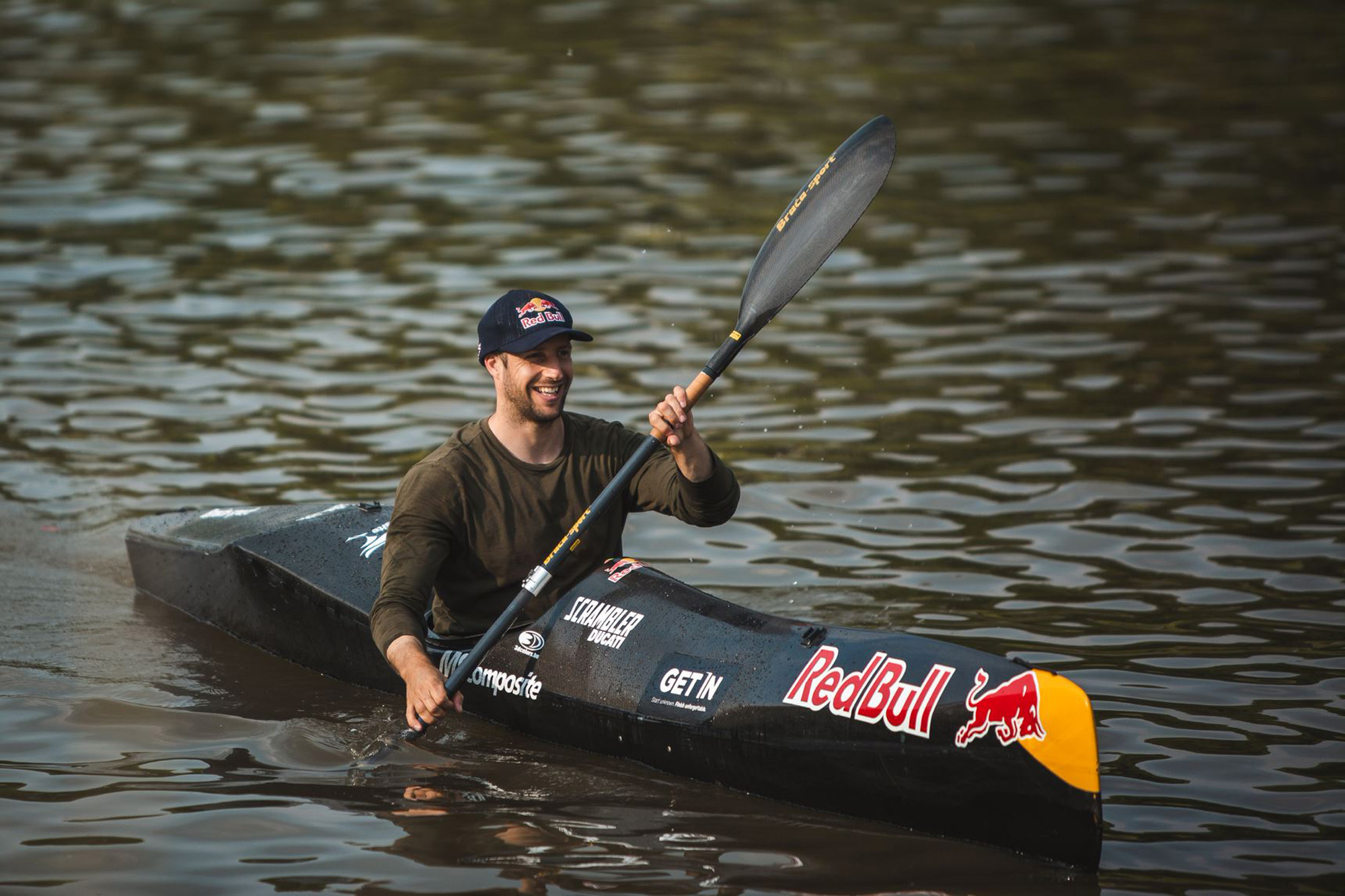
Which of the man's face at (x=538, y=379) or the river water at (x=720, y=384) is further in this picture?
the man's face at (x=538, y=379)

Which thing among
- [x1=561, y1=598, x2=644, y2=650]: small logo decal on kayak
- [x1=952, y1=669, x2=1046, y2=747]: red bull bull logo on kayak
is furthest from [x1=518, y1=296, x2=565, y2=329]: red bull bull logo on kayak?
[x1=952, y1=669, x2=1046, y2=747]: red bull bull logo on kayak

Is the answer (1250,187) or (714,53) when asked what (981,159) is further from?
(714,53)

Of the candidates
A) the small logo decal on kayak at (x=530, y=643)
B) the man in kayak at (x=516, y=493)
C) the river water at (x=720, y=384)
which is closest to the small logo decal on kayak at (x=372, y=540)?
the river water at (x=720, y=384)

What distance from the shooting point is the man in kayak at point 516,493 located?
5953mm

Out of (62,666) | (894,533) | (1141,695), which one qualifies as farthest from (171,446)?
(1141,695)

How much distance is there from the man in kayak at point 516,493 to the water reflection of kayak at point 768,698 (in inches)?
6.6

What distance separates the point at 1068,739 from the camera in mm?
4938

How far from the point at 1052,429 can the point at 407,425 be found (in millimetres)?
3636

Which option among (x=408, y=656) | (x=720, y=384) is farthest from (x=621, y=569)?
(x=720, y=384)

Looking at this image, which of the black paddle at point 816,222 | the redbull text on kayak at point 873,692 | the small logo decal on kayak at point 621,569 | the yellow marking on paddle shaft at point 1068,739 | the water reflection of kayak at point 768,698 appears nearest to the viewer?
the yellow marking on paddle shaft at point 1068,739

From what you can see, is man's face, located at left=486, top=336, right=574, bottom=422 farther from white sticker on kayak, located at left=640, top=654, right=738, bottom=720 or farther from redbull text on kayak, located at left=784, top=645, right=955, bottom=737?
redbull text on kayak, located at left=784, top=645, right=955, bottom=737

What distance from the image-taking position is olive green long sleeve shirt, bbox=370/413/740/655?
6.00 m

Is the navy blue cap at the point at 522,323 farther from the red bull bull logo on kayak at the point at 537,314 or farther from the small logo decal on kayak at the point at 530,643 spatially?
the small logo decal on kayak at the point at 530,643

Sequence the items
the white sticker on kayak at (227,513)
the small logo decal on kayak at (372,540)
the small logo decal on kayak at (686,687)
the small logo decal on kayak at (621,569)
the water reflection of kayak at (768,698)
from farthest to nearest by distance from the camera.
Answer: the white sticker on kayak at (227,513), the small logo decal on kayak at (372,540), the small logo decal on kayak at (621,569), the small logo decal on kayak at (686,687), the water reflection of kayak at (768,698)
